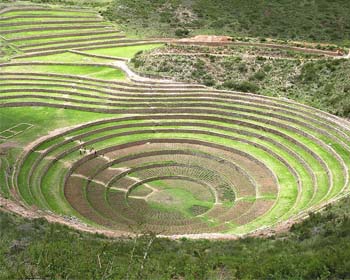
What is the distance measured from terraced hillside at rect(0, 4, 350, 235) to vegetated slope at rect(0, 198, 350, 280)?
429cm

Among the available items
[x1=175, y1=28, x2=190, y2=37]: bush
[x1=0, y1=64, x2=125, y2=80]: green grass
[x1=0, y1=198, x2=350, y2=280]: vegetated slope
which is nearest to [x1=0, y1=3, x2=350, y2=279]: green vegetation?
[x1=0, y1=198, x2=350, y2=280]: vegetated slope

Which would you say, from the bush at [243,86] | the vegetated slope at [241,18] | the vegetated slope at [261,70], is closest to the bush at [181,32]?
the vegetated slope at [241,18]

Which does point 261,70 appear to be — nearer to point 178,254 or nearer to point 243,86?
point 243,86

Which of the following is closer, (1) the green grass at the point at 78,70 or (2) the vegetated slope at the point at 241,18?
(1) the green grass at the point at 78,70

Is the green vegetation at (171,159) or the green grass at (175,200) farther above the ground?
the green vegetation at (171,159)

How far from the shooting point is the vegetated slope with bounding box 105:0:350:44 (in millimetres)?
61094

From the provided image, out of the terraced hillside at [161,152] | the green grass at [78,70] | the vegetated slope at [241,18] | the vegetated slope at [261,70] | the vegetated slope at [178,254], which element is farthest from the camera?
the vegetated slope at [241,18]

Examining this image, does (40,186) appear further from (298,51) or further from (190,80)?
(298,51)

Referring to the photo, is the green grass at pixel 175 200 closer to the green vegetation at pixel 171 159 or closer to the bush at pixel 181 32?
the green vegetation at pixel 171 159

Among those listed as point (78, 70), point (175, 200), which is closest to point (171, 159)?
point (175, 200)

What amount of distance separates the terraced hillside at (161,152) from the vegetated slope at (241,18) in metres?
17.6

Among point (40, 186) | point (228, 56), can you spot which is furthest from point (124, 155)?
point (228, 56)

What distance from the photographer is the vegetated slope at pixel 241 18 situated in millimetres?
61094

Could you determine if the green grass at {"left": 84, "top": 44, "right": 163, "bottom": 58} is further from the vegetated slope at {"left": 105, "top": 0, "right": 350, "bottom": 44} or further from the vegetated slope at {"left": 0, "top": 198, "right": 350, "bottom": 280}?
the vegetated slope at {"left": 0, "top": 198, "right": 350, "bottom": 280}
